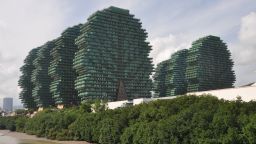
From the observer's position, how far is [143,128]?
104875 millimetres

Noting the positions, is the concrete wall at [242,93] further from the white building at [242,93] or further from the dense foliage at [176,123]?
the dense foliage at [176,123]

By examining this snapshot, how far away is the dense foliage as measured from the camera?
83.8 metres

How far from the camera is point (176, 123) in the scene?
310ft

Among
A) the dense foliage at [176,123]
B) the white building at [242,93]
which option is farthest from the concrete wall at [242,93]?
the dense foliage at [176,123]

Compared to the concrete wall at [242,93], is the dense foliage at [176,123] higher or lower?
lower

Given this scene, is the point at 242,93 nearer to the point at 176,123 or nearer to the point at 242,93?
the point at 242,93

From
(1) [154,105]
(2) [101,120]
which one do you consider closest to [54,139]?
(2) [101,120]

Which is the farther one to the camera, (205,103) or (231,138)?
(205,103)

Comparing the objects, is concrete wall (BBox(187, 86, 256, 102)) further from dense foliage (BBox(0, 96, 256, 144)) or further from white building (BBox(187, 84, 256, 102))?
dense foliage (BBox(0, 96, 256, 144))

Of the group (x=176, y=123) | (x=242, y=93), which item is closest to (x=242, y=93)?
(x=242, y=93)

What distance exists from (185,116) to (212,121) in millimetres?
8422

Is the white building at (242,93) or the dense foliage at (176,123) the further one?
the white building at (242,93)

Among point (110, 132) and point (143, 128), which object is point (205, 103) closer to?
point (143, 128)

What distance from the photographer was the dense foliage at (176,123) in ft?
275
